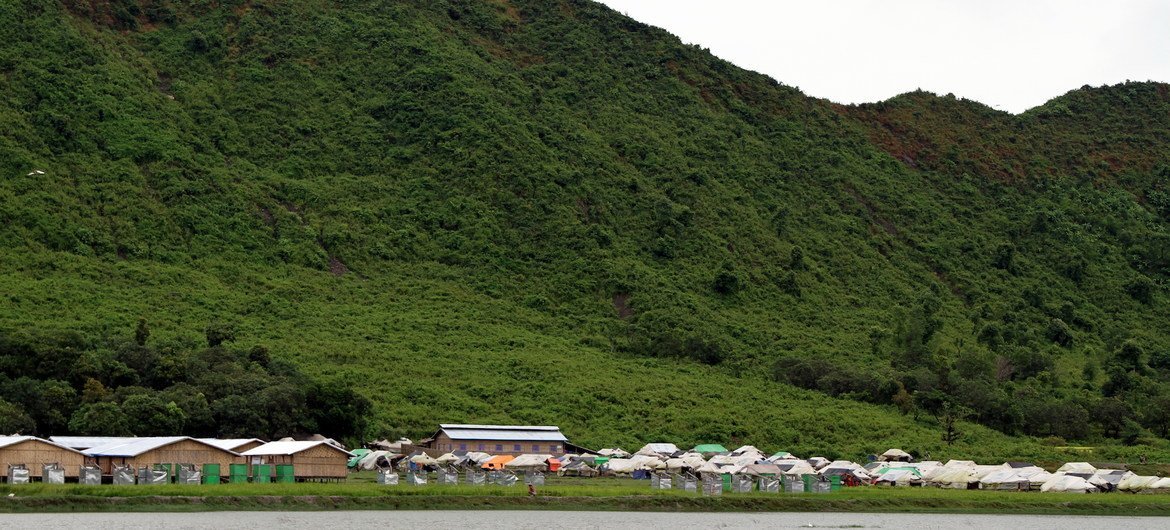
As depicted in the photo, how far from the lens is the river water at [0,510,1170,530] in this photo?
145 ft

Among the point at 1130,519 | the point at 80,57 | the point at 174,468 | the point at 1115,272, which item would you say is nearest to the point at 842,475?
the point at 1130,519

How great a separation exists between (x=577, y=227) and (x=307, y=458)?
56.8 metres

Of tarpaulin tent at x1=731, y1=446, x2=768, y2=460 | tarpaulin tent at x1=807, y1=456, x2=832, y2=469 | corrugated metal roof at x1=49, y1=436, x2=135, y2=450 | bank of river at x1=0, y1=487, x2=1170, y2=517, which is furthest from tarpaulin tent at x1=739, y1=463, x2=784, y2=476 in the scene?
corrugated metal roof at x1=49, y1=436, x2=135, y2=450

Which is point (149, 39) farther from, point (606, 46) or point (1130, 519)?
point (1130, 519)

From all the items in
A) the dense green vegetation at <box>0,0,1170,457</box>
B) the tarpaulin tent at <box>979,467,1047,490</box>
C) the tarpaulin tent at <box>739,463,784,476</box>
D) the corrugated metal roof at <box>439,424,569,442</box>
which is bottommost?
the tarpaulin tent at <box>979,467,1047,490</box>

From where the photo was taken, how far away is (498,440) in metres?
70.5

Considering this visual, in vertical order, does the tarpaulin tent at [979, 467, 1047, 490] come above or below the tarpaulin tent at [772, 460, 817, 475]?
below

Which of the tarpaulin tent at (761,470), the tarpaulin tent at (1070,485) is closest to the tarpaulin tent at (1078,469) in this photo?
the tarpaulin tent at (1070,485)

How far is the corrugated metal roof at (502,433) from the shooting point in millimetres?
70062

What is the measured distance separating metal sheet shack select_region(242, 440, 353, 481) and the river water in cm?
661

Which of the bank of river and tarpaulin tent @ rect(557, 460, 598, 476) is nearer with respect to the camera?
the bank of river

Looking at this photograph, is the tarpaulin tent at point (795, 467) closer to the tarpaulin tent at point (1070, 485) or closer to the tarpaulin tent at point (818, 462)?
the tarpaulin tent at point (818, 462)

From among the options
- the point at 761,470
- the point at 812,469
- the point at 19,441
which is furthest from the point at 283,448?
the point at 812,469

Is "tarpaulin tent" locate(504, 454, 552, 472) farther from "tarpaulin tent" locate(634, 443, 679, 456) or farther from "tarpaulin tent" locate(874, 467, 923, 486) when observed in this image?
"tarpaulin tent" locate(874, 467, 923, 486)
